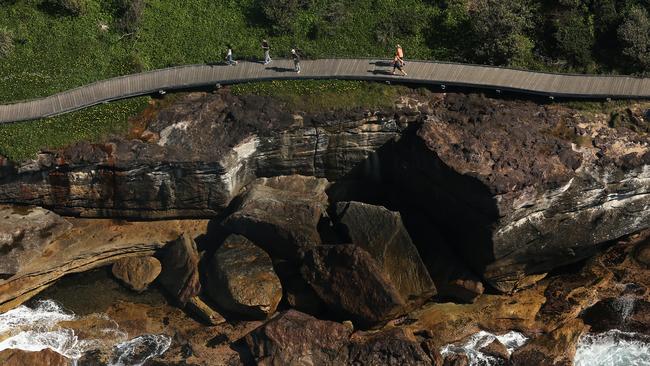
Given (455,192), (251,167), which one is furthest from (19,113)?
(455,192)

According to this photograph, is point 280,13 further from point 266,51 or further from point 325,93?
point 325,93

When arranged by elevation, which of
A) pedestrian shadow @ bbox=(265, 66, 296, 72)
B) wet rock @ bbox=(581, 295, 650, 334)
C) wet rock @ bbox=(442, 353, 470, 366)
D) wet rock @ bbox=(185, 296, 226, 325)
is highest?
pedestrian shadow @ bbox=(265, 66, 296, 72)

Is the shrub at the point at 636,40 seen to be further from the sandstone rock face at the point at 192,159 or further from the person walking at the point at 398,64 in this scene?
the sandstone rock face at the point at 192,159

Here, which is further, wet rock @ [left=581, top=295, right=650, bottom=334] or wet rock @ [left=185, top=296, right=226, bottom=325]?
wet rock @ [left=185, top=296, right=226, bottom=325]

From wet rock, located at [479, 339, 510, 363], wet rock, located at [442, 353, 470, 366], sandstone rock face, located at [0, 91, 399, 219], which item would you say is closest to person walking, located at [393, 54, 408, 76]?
sandstone rock face, located at [0, 91, 399, 219]

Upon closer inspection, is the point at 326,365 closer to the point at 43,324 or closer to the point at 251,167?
the point at 251,167

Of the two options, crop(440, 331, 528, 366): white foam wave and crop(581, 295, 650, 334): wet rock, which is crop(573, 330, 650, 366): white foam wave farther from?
crop(440, 331, 528, 366): white foam wave

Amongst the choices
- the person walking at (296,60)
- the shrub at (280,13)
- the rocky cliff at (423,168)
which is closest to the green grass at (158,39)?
the shrub at (280,13)
